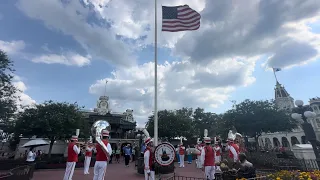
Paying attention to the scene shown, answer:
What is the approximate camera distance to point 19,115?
21.9 meters

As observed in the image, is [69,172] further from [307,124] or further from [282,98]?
[282,98]

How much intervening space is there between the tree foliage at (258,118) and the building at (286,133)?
13204 mm

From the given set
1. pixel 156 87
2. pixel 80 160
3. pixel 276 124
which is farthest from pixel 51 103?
pixel 276 124

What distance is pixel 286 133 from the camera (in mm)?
56000

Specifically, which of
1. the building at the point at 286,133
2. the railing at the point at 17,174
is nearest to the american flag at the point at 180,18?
the railing at the point at 17,174

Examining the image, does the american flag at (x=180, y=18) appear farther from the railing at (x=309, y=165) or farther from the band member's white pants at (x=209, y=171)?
the railing at (x=309, y=165)

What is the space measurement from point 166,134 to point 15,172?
33.1 metres

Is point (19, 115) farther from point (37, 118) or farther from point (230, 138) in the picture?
point (230, 138)

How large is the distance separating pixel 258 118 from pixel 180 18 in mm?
23153

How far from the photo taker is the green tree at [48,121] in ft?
68.5

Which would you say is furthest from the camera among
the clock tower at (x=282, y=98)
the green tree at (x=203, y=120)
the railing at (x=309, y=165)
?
the clock tower at (x=282, y=98)

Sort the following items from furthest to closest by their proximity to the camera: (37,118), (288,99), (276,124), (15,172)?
1. (288,99)
2. (276,124)
3. (37,118)
4. (15,172)

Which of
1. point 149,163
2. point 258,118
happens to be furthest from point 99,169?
point 258,118

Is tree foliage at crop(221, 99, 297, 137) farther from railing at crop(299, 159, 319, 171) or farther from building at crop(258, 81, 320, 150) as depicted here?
railing at crop(299, 159, 319, 171)
